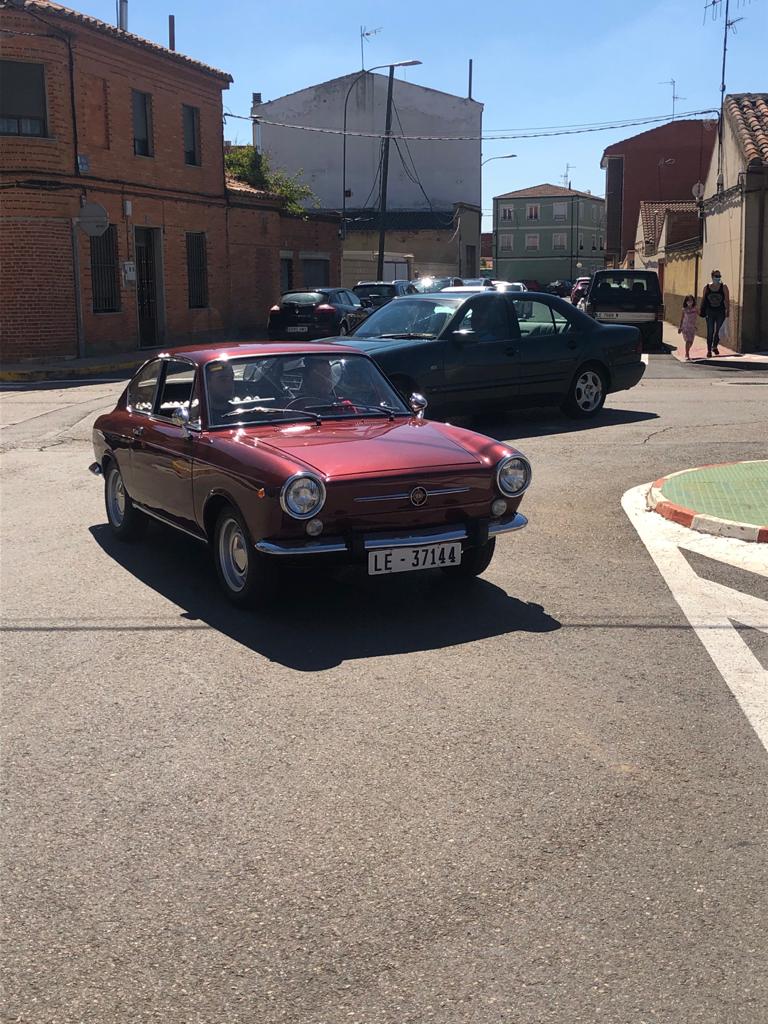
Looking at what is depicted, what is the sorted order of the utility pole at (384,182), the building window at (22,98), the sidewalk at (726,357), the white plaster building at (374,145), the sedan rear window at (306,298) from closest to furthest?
the sidewalk at (726,357), the building window at (22,98), the sedan rear window at (306,298), the utility pole at (384,182), the white plaster building at (374,145)

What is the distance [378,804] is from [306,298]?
26.1 m

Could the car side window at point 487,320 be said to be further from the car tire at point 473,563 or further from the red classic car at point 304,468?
the car tire at point 473,563

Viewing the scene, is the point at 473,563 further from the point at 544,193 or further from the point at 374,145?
the point at 544,193

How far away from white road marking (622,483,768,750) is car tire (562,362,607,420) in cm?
453

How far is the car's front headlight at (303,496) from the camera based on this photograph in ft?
20.8

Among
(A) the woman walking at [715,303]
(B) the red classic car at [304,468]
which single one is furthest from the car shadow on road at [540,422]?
(A) the woman walking at [715,303]

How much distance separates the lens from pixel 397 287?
3572 centimetres

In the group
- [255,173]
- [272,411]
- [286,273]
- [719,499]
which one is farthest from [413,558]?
[255,173]

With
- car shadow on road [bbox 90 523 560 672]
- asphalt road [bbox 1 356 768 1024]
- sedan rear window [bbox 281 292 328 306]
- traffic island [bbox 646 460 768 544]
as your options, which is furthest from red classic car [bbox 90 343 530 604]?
sedan rear window [bbox 281 292 328 306]

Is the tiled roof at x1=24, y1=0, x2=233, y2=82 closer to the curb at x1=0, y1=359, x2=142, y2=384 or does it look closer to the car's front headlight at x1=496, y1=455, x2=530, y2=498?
the curb at x1=0, y1=359, x2=142, y2=384

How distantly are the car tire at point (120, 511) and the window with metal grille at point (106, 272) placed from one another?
2040cm

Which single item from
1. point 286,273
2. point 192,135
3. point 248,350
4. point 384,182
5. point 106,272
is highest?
point 192,135

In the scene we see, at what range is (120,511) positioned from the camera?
888 cm

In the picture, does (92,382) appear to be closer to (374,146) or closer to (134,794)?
(134,794)
